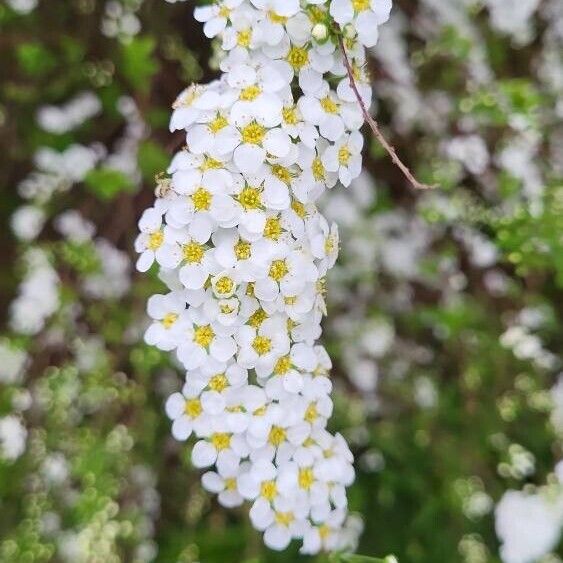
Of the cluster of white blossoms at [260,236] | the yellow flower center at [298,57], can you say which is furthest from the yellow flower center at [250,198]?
the yellow flower center at [298,57]

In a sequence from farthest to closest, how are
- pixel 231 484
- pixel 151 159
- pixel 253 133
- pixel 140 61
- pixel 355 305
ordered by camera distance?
1. pixel 355 305
2. pixel 151 159
3. pixel 140 61
4. pixel 231 484
5. pixel 253 133

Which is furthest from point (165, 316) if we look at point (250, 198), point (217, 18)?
point (217, 18)

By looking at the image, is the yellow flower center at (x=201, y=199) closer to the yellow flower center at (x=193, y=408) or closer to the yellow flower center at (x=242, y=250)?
the yellow flower center at (x=242, y=250)

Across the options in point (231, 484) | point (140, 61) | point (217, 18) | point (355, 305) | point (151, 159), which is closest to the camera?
point (217, 18)

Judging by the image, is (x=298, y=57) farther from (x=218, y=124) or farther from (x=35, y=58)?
(x=35, y=58)

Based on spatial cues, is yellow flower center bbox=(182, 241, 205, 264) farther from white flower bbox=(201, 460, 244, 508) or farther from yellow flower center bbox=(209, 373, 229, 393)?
white flower bbox=(201, 460, 244, 508)

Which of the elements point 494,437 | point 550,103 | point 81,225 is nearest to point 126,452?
point 81,225

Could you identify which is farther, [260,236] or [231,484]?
[231,484]
